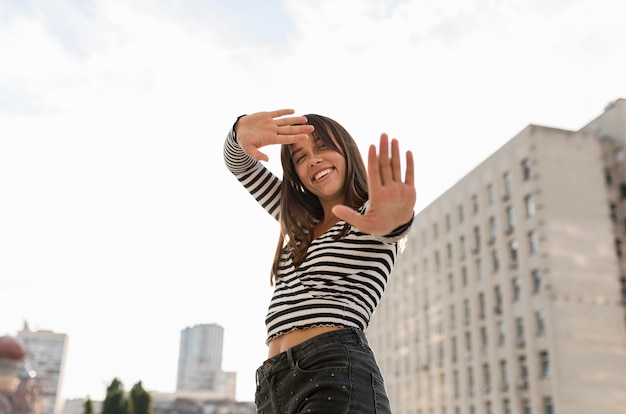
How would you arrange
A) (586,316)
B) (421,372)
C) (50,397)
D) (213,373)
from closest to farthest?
(586,316)
(421,372)
(50,397)
(213,373)

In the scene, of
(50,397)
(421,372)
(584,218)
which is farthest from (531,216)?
(50,397)

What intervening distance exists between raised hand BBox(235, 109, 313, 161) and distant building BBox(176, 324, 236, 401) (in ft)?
538

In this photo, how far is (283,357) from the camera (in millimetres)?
2436

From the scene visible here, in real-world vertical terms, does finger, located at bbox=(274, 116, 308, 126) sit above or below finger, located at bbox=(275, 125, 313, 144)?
above

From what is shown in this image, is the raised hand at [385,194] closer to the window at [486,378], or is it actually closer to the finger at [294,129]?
the finger at [294,129]

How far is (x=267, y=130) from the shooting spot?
2.80 meters

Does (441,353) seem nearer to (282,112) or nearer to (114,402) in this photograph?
(114,402)

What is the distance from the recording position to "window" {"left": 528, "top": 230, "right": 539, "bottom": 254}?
37.2 metres

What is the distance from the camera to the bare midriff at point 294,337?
8.02ft

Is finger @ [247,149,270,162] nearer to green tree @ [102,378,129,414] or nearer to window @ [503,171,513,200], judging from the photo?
window @ [503,171,513,200]

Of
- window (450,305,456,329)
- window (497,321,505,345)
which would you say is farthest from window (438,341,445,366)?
window (497,321,505,345)

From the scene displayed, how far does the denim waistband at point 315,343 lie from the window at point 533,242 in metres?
36.9

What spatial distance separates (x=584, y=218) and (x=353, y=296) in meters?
38.9

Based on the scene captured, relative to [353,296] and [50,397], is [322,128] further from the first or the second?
[50,397]
